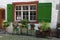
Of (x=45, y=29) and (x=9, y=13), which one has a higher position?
(x=9, y=13)

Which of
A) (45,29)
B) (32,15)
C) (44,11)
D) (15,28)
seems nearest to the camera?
(45,29)

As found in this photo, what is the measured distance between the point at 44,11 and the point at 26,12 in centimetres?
121

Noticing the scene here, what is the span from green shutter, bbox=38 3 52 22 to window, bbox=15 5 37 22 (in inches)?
17.1

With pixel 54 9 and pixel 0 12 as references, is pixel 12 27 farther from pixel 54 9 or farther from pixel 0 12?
pixel 54 9

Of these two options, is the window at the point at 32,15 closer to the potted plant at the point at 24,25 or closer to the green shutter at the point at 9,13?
the potted plant at the point at 24,25

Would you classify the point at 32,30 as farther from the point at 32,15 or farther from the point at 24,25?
the point at 32,15

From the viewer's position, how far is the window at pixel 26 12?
941 centimetres

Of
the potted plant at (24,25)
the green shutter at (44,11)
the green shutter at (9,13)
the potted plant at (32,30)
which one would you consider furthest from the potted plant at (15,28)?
the green shutter at (44,11)

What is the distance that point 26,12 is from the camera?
375 inches

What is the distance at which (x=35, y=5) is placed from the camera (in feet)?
30.6

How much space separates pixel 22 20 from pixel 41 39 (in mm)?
1873

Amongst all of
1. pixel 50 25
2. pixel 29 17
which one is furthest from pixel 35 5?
pixel 50 25

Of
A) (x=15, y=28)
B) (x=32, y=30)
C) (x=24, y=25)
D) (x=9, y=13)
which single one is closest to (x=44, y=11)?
(x=32, y=30)

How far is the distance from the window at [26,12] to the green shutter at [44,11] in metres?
0.43
